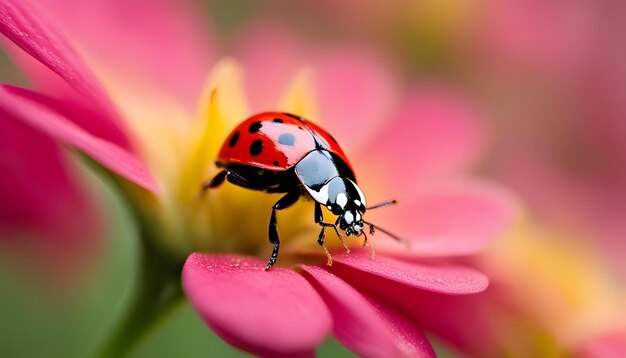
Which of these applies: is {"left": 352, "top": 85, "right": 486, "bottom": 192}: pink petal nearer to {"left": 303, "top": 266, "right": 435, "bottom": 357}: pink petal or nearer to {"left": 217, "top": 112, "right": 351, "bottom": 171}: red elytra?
{"left": 217, "top": 112, "right": 351, "bottom": 171}: red elytra

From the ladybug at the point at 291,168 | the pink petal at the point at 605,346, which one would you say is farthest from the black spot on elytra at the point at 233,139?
the pink petal at the point at 605,346

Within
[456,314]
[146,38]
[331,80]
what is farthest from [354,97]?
[456,314]

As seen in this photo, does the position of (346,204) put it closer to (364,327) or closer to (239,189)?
(239,189)

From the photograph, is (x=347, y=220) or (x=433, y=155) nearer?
(x=347, y=220)

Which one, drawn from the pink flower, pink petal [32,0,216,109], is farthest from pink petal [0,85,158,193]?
pink petal [32,0,216,109]

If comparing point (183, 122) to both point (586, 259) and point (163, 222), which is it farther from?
point (586, 259)

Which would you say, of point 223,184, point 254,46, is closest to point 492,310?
point 223,184
